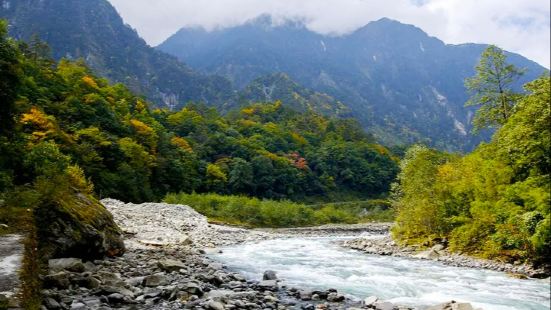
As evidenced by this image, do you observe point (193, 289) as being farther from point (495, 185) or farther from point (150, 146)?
point (150, 146)

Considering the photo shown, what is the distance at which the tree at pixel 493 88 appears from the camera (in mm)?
31984

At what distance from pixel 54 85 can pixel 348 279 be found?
192 feet

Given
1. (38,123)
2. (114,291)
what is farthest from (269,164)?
(114,291)

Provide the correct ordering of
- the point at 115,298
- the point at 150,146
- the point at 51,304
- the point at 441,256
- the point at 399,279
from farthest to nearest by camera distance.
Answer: the point at 150,146
the point at 441,256
the point at 399,279
the point at 115,298
the point at 51,304

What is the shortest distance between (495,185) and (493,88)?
10.5 metres

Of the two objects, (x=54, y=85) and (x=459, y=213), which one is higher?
(x=54, y=85)

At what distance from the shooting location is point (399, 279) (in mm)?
19719

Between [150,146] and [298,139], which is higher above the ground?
[298,139]

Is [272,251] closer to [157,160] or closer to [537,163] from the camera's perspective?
[537,163]

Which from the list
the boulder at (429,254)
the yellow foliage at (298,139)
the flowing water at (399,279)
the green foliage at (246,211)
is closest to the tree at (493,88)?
the boulder at (429,254)

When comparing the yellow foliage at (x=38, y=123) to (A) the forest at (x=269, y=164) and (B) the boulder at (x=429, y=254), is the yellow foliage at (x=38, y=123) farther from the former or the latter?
→ (B) the boulder at (x=429, y=254)

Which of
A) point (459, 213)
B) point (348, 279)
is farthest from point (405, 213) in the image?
point (348, 279)

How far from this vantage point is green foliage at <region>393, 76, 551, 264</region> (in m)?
20.2

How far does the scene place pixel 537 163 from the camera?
847 inches
